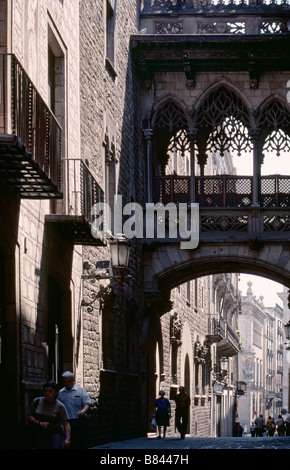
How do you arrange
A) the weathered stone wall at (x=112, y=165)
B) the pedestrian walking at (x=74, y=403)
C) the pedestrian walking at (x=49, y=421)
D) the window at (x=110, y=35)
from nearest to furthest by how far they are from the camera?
1. the pedestrian walking at (x=49, y=421)
2. the pedestrian walking at (x=74, y=403)
3. the weathered stone wall at (x=112, y=165)
4. the window at (x=110, y=35)

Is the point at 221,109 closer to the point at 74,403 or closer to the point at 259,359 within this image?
the point at 74,403

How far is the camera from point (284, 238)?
2622 centimetres

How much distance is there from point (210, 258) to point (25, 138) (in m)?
14.1

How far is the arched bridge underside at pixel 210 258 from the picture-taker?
26.4 m

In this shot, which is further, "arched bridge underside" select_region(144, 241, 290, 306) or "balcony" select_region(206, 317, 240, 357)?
"balcony" select_region(206, 317, 240, 357)

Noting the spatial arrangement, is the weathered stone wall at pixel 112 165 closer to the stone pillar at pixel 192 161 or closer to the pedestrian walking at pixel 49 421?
the stone pillar at pixel 192 161

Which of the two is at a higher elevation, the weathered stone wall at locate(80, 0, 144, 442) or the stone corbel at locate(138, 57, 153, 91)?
the stone corbel at locate(138, 57, 153, 91)

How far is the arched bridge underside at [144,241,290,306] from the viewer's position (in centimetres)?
2638

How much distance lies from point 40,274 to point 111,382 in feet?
23.8

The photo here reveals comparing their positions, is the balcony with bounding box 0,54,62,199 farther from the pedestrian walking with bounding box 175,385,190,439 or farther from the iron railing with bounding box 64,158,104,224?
the pedestrian walking with bounding box 175,385,190,439

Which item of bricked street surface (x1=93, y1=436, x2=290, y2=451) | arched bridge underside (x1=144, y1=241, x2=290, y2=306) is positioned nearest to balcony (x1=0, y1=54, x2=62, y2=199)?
bricked street surface (x1=93, y1=436, x2=290, y2=451)

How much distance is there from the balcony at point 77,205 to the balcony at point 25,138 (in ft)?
4.33

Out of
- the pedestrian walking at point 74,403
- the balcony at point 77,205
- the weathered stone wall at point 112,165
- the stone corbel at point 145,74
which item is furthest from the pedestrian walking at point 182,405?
the pedestrian walking at point 74,403

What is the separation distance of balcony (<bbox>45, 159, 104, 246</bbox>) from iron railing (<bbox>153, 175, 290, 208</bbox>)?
27.9ft
